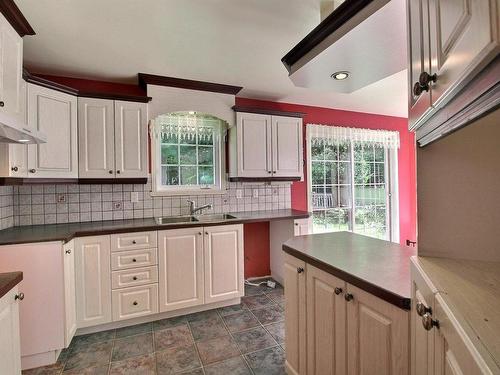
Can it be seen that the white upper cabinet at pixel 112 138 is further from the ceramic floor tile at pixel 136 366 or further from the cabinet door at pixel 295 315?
the cabinet door at pixel 295 315

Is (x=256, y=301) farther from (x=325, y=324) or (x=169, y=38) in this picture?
(x=169, y=38)

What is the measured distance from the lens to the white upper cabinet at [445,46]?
17.1 inches

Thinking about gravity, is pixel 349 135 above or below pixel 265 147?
above

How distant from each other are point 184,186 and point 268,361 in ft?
6.56

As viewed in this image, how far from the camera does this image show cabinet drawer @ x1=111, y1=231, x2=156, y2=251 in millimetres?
2354

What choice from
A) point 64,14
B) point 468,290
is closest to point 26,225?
point 64,14

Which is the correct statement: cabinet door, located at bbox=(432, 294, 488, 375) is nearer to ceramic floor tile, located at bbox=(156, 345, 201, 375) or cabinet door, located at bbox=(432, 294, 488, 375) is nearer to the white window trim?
ceramic floor tile, located at bbox=(156, 345, 201, 375)

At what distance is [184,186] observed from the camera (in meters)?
3.20

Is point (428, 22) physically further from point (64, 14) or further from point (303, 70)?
point (64, 14)

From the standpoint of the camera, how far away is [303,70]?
69.3 inches

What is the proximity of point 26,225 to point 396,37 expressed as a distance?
326 centimetres

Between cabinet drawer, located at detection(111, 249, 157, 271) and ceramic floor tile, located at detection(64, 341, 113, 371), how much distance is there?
599 mm

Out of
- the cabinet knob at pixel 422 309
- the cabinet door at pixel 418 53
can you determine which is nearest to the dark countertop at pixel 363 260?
the cabinet knob at pixel 422 309

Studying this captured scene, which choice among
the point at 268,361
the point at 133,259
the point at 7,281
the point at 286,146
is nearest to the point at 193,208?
the point at 133,259
